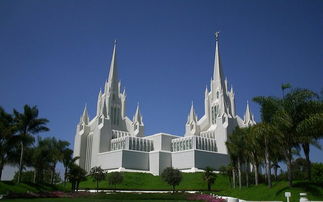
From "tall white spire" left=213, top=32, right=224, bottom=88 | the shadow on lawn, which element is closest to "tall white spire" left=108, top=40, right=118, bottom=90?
"tall white spire" left=213, top=32, right=224, bottom=88

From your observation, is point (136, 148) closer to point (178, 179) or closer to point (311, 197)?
point (178, 179)

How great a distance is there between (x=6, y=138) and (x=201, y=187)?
27.2 meters

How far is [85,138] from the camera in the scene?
3046 inches

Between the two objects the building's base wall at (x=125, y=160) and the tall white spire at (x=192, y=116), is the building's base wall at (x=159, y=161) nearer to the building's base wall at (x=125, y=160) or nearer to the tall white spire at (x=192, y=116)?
the building's base wall at (x=125, y=160)

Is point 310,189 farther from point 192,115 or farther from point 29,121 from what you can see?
point 192,115

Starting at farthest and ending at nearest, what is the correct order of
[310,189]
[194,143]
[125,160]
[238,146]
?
1. [194,143]
2. [125,160]
3. [238,146]
4. [310,189]

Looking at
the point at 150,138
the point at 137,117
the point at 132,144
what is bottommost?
the point at 132,144

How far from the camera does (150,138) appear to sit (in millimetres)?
74875

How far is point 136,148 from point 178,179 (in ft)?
102

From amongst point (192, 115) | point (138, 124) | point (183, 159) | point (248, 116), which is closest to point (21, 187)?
point (183, 159)

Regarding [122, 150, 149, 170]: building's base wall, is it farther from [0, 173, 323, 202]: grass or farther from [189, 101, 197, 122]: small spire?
[189, 101, 197, 122]: small spire

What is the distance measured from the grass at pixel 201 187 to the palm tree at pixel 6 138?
360 cm

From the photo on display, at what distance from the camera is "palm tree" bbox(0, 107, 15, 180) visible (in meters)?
32.4

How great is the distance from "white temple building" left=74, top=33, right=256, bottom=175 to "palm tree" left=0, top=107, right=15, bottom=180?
101 ft
